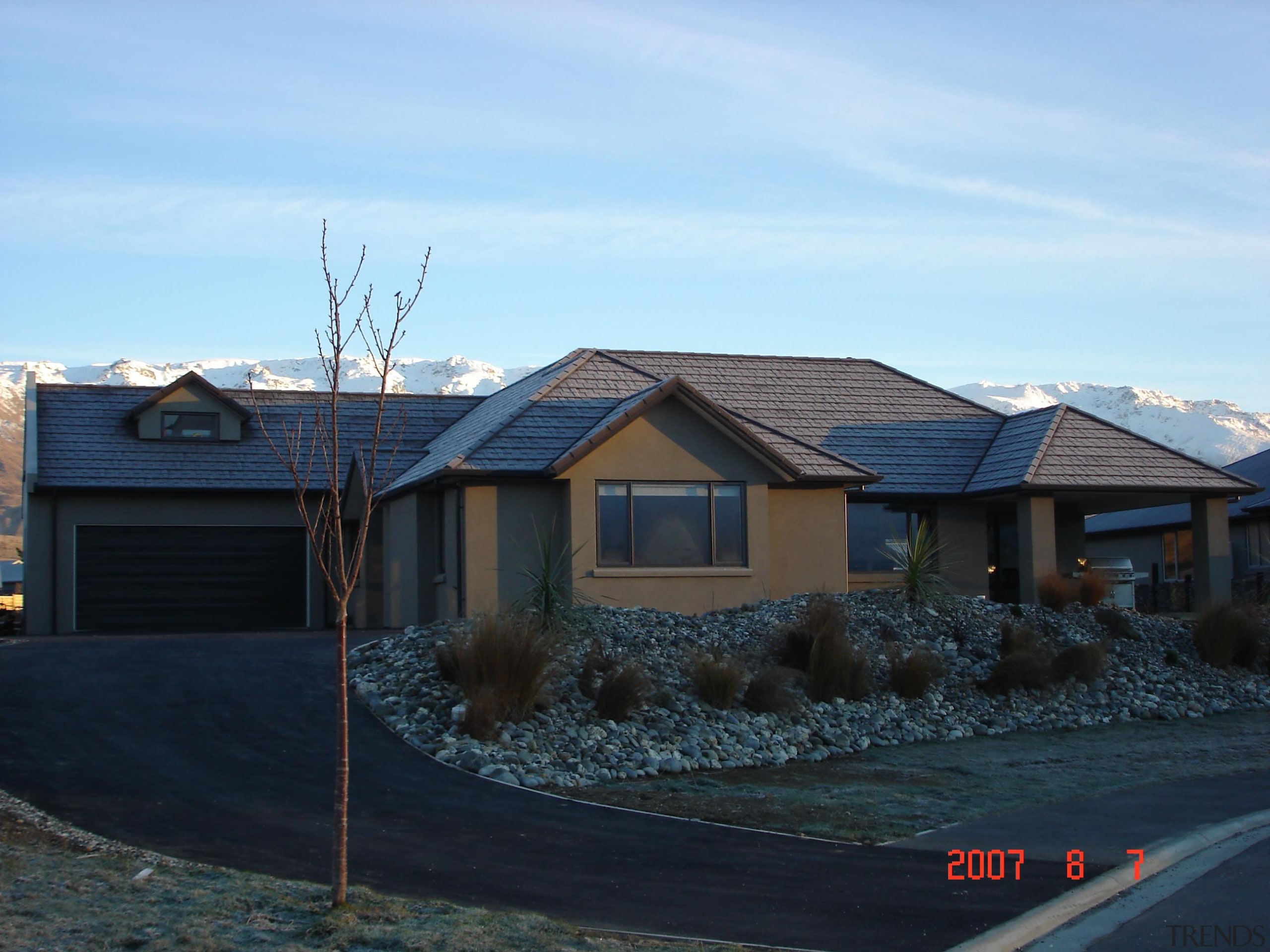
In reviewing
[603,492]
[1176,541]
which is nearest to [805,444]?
[603,492]

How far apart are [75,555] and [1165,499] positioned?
21458 mm

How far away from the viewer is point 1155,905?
799 centimetres

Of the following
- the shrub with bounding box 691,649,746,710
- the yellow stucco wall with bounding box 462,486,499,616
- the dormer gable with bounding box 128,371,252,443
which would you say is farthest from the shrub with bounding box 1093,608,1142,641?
the dormer gable with bounding box 128,371,252,443

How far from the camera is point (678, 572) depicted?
20.3m

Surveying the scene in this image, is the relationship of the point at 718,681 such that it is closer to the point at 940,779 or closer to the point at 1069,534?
the point at 940,779

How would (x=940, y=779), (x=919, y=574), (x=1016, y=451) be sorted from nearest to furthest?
(x=940, y=779) < (x=919, y=574) < (x=1016, y=451)

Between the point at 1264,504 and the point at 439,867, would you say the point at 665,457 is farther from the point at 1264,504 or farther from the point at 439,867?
the point at 1264,504

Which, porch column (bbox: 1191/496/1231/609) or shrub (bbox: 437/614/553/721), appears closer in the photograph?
shrub (bbox: 437/614/553/721)

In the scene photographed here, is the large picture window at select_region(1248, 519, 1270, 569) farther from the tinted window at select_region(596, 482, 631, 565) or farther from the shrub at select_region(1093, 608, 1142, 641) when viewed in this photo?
the tinted window at select_region(596, 482, 631, 565)

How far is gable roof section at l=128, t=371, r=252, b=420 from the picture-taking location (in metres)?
26.5

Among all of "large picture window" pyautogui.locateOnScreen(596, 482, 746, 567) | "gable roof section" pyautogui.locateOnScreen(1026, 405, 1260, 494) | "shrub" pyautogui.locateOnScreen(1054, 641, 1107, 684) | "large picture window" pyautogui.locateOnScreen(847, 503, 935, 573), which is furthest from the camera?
"large picture window" pyautogui.locateOnScreen(847, 503, 935, 573)

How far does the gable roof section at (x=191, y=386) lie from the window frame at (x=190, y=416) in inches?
12.4

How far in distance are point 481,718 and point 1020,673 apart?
7.55 m

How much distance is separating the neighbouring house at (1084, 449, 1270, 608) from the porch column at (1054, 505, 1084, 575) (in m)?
3.65
